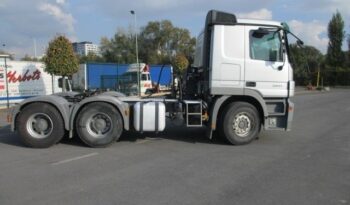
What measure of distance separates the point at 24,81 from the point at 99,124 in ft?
73.0

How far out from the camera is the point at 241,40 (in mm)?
10383

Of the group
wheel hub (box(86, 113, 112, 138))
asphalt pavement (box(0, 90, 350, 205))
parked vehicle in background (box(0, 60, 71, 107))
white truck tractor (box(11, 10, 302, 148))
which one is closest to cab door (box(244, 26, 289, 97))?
white truck tractor (box(11, 10, 302, 148))

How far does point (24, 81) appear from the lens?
3055 cm

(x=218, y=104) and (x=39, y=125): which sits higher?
(x=218, y=104)

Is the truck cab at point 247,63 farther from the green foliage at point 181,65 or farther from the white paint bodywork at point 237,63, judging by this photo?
the green foliage at point 181,65

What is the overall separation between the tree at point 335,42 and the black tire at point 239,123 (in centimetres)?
6305

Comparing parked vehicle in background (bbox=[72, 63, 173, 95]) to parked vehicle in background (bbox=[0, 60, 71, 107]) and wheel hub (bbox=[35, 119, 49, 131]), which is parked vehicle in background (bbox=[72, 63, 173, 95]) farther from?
wheel hub (bbox=[35, 119, 49, 131])

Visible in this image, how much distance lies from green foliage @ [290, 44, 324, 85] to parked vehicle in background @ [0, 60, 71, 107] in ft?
58.2

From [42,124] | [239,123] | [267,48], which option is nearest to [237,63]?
[267,48]

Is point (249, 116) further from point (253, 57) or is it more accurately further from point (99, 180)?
point (99, 180)

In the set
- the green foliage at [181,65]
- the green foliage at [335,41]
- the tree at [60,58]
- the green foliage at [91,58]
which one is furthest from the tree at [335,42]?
the green foliage at [181,65]

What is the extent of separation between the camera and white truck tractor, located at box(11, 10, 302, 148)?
10.1 m

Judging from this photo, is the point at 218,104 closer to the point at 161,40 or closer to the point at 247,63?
the point at 247,63

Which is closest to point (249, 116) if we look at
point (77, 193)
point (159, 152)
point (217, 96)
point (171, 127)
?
point (217, 96)
